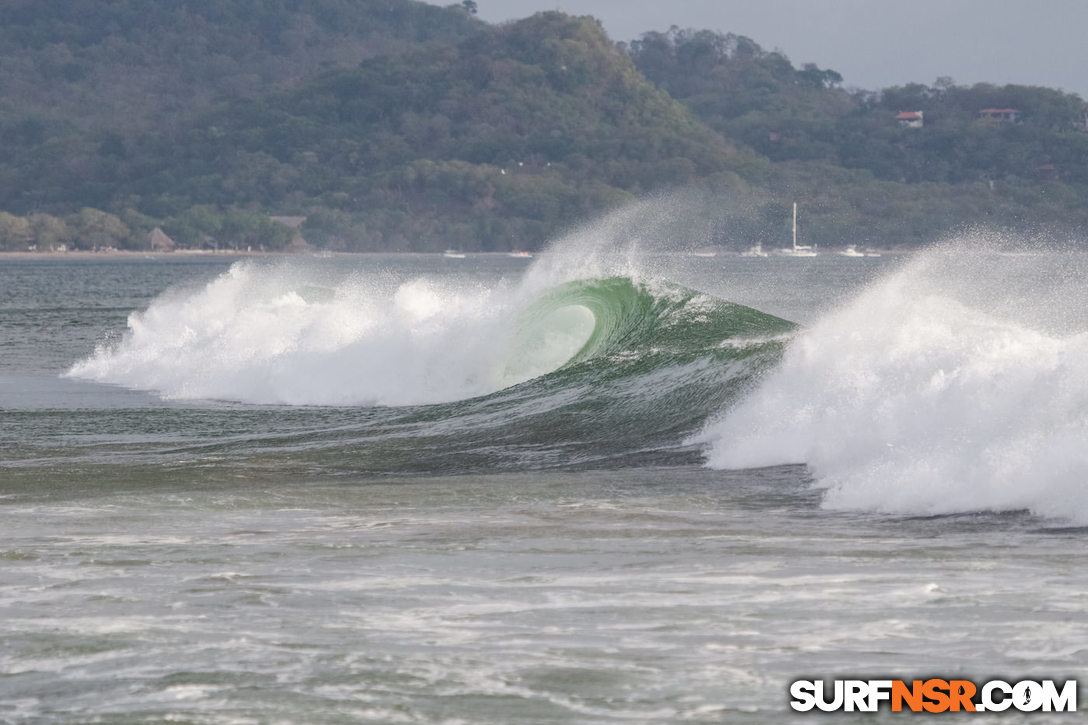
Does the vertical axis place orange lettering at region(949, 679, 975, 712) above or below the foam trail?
below

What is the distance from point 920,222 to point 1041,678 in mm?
185961

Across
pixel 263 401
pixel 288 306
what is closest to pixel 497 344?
pixel 263 401

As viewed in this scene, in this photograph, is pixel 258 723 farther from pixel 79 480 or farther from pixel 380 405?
pixel 380 405

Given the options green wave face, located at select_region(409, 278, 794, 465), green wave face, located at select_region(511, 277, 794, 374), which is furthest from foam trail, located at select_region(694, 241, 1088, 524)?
green wave face, located at select_region(511, 277, 794, 374)

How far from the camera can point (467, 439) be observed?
16.8 metres

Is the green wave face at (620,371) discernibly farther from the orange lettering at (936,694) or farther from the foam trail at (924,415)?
the orange lettering at (936,694)

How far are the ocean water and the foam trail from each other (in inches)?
1.3

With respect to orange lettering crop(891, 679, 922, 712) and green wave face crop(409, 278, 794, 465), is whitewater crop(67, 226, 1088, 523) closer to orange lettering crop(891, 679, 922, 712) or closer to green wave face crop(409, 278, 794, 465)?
green wave face crop(409, 278, 794, 465)

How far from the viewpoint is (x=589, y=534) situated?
10.2 m

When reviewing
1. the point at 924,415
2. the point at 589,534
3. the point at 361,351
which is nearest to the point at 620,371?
the point at 361,351

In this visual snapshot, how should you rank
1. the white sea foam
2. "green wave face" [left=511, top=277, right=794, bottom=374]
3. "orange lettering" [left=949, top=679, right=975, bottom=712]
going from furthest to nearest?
the white sea foam → "green wave face" [left=511, top=277, right=794, bottom=374] → "orange lettering" [left=949, top=679, right=975, bottom=712]

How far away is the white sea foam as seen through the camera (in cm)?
2375

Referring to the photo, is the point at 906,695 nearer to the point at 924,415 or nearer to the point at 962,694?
the point at 962,694

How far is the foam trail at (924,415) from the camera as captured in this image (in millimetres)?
10977
